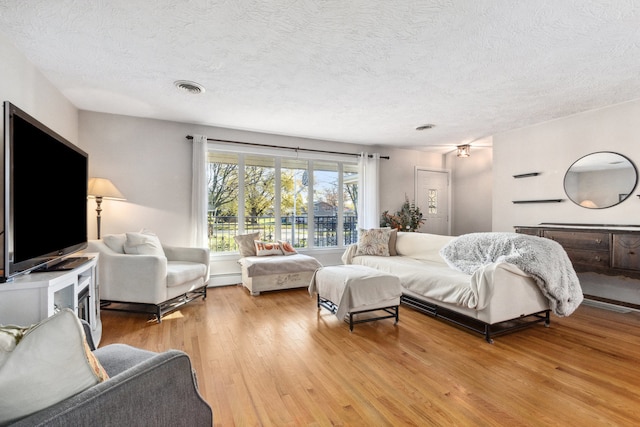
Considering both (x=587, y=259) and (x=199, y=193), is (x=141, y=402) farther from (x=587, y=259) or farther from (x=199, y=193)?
(x=587, y=259)

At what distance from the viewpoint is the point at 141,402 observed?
811mm

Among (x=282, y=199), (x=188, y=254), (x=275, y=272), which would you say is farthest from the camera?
(x=282, y=199)

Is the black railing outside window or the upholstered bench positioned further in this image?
the black railing outside window

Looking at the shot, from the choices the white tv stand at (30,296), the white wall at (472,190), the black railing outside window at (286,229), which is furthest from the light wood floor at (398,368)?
the white wall at (472,190)

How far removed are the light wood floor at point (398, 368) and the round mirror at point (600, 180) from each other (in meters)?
1.31

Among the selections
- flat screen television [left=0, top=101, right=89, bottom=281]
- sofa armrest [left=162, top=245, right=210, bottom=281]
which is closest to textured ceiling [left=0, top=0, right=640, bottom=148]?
flat screen television [left=0, top=101, right=89, bottom=281]

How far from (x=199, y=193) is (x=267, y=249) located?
1196 millimetres

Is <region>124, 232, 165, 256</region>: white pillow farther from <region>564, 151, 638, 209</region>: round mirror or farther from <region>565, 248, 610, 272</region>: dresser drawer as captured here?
<region>564, 151, 638, 209</region>: round mirror

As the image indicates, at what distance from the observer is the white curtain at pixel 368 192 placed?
5.28m

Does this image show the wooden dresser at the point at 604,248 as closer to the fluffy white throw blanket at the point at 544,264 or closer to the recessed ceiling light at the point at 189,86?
the fluffy white throw blanket at the point at 544,264

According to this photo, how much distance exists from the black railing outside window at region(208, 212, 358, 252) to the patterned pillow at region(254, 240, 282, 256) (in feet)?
1.43

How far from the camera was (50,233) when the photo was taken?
1983 millimetres

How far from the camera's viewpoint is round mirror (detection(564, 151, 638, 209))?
3342mm

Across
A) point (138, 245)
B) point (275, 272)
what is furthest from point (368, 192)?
point (138, 245)
